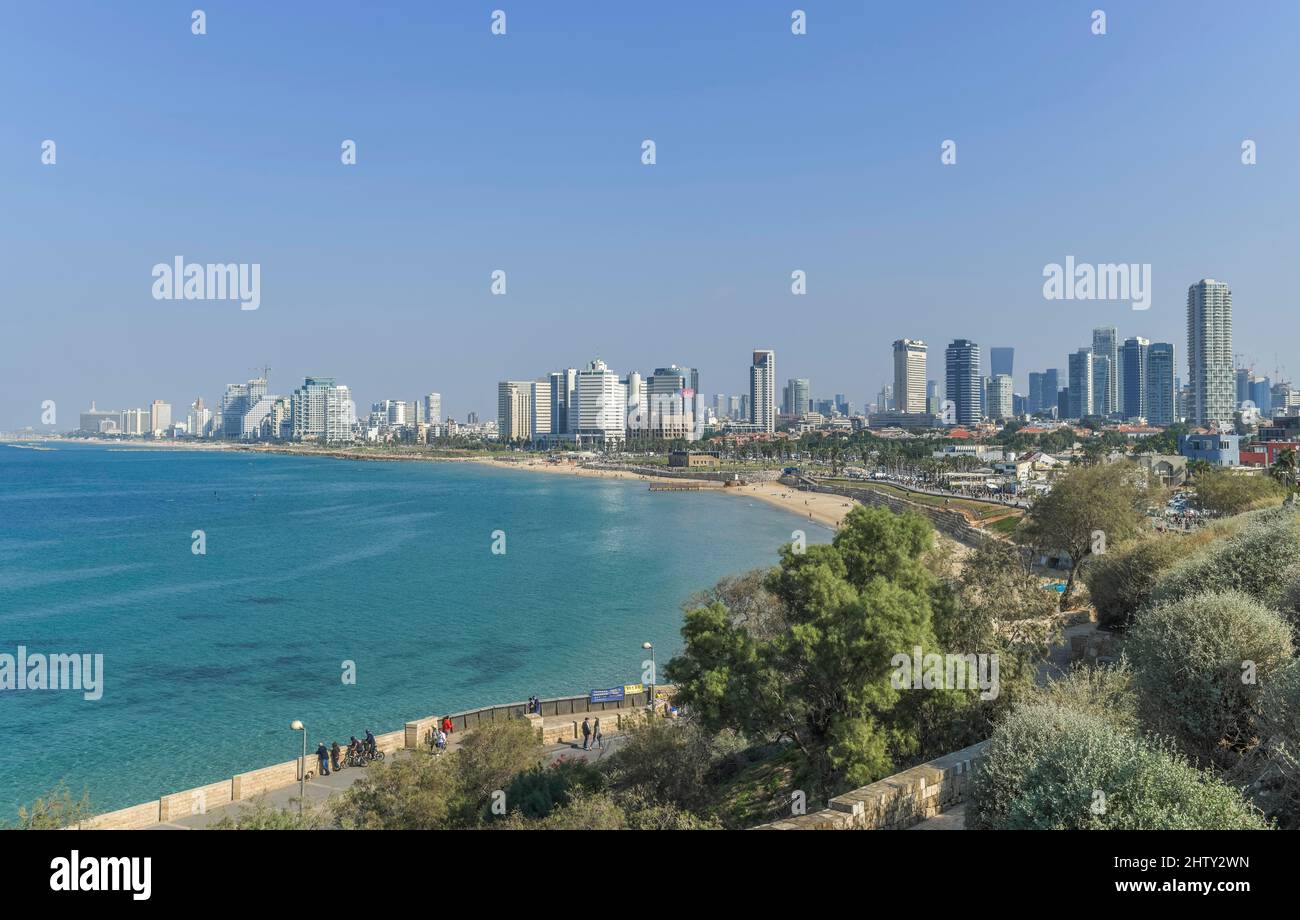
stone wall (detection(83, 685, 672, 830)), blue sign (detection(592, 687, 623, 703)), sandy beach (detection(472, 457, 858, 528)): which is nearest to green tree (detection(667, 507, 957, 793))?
stone wall (detection(83, 685, 672, 830))

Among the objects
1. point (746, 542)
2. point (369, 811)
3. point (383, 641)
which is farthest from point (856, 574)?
point (746, 542)

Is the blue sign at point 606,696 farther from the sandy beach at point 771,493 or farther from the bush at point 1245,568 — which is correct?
the sandy beach at point 771,493

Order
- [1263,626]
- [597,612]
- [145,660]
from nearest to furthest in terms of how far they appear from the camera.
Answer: [1263,626] < [145,660] < [597,612]

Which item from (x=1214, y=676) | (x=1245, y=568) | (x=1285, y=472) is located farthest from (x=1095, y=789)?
(x=1285, y=472)

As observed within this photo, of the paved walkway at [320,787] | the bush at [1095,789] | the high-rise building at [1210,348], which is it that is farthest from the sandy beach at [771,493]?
the high-rise building at [1210,348]

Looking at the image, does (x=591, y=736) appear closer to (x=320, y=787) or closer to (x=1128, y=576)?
(x=320, y=787)

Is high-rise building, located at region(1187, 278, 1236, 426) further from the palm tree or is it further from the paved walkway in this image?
the paved walkway
